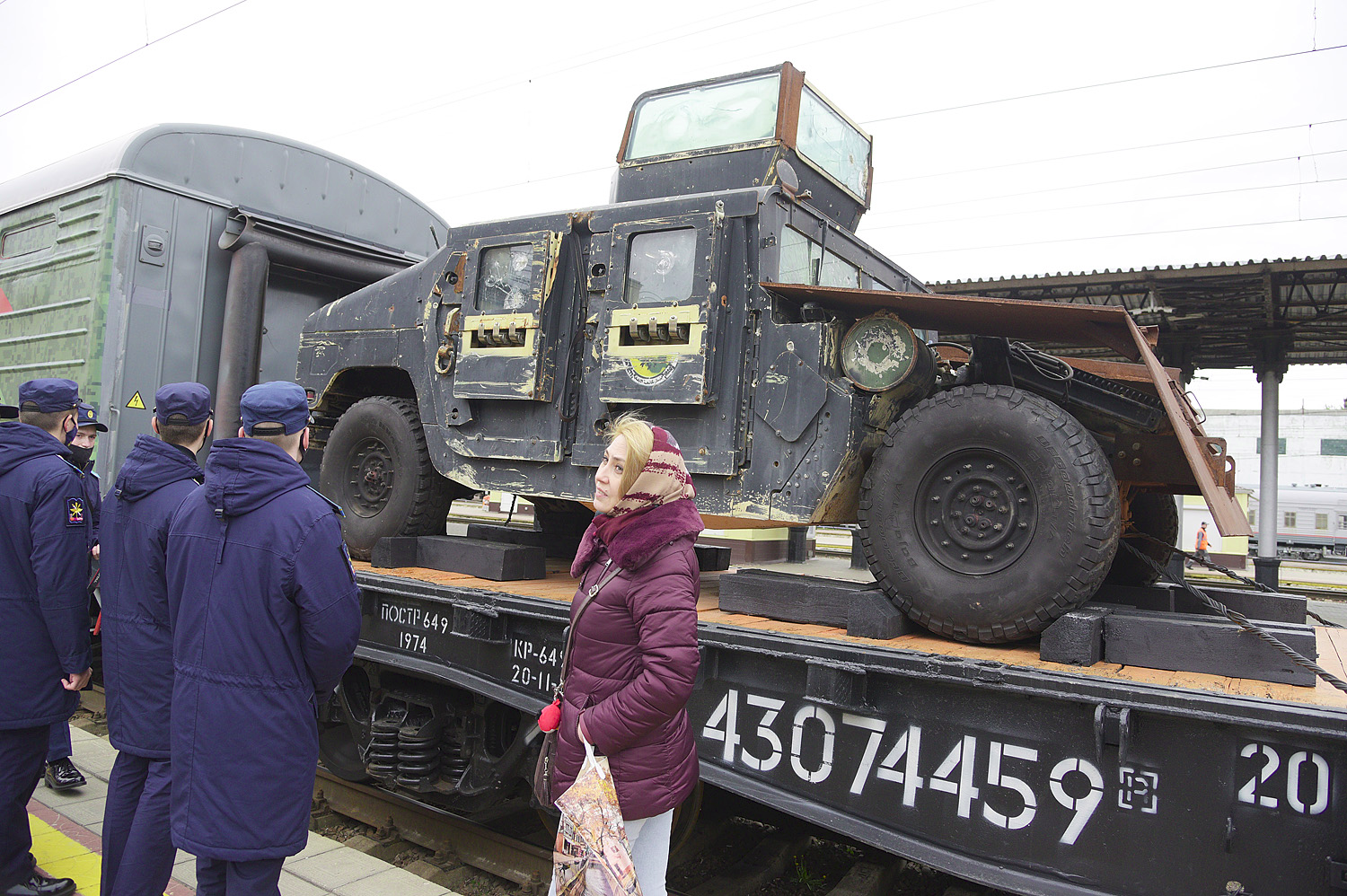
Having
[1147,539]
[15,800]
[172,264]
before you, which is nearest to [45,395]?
[15,800]

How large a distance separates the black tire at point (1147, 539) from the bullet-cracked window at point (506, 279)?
11.2 ft

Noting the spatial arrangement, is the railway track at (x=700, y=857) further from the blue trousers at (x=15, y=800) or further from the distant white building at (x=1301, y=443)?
the distant white building at (x=1301, y=443)

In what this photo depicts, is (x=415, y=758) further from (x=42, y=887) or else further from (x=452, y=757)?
(x=42, y=887)

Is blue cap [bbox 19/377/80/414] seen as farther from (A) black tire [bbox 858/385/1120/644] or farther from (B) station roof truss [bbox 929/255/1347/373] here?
(B) station roof truss [bbox 929/255/1347/373]

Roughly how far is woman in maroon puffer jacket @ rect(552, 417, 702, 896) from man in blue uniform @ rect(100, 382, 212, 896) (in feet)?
5.25

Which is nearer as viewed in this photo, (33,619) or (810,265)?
(33,619)

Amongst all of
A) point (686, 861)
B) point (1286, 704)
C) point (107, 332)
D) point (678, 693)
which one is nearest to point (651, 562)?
point (678, 693)

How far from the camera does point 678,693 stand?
239 centimetres

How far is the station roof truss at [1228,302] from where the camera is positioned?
1362 cm

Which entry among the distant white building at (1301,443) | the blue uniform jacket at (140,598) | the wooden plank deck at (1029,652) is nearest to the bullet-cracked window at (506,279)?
the wooden plank deck at (1029,652)

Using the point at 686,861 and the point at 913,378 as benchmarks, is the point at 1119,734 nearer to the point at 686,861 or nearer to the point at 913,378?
the point at 913,378

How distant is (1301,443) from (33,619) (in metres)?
49.2

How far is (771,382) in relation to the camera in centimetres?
409

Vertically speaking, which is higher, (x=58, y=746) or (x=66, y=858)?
(x=58, y=746)
